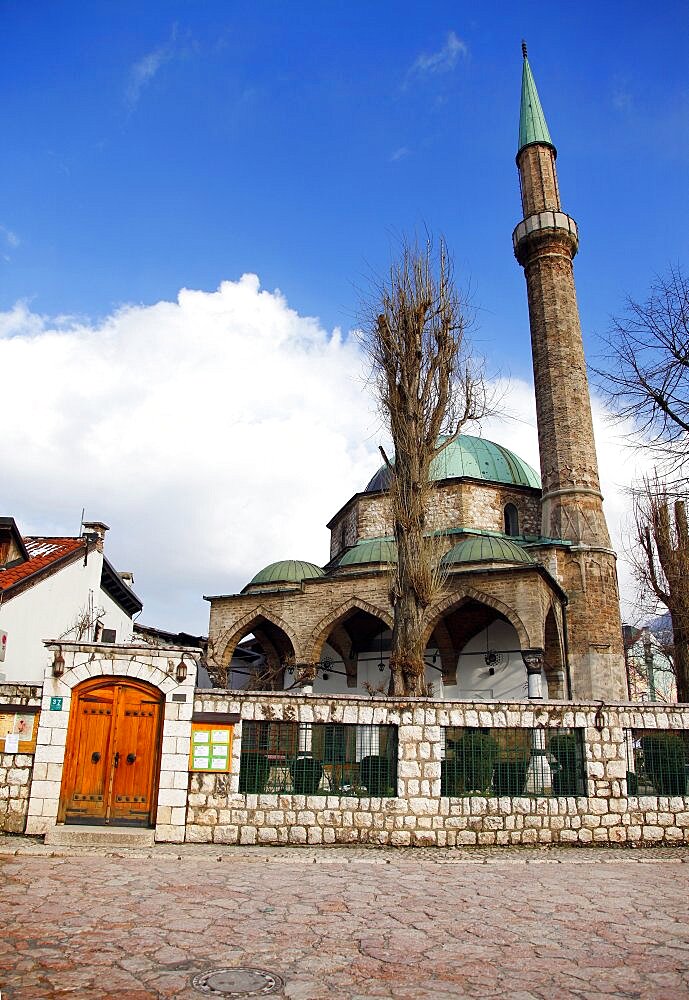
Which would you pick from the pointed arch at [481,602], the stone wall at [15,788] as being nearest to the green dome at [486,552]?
the pointed arch at [481,602]

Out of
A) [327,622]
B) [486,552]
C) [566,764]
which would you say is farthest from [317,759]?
[486,552]

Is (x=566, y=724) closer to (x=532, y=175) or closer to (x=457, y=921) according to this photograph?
(x=457, y=921)

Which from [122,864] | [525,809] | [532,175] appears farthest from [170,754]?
[532,175]

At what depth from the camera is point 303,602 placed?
19500mm

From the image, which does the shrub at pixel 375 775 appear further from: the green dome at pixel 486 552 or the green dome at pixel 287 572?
the green dome at pixel 287 572

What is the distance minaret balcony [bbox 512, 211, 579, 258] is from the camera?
2311 cm

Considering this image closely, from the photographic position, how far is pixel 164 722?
8.37 metres

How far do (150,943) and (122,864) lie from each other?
286 centimetres

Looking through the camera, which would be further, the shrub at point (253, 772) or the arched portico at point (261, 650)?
the arched portico at point (261, 650)

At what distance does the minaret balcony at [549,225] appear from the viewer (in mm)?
23109

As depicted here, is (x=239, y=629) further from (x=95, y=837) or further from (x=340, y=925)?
(x=340, y=925)

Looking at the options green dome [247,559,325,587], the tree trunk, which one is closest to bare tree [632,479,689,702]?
the tree trunk

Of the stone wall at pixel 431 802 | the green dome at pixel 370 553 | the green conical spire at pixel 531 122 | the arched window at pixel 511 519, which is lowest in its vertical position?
the stone wall at pixel 431 802

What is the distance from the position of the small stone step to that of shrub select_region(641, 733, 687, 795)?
19.1 ft
